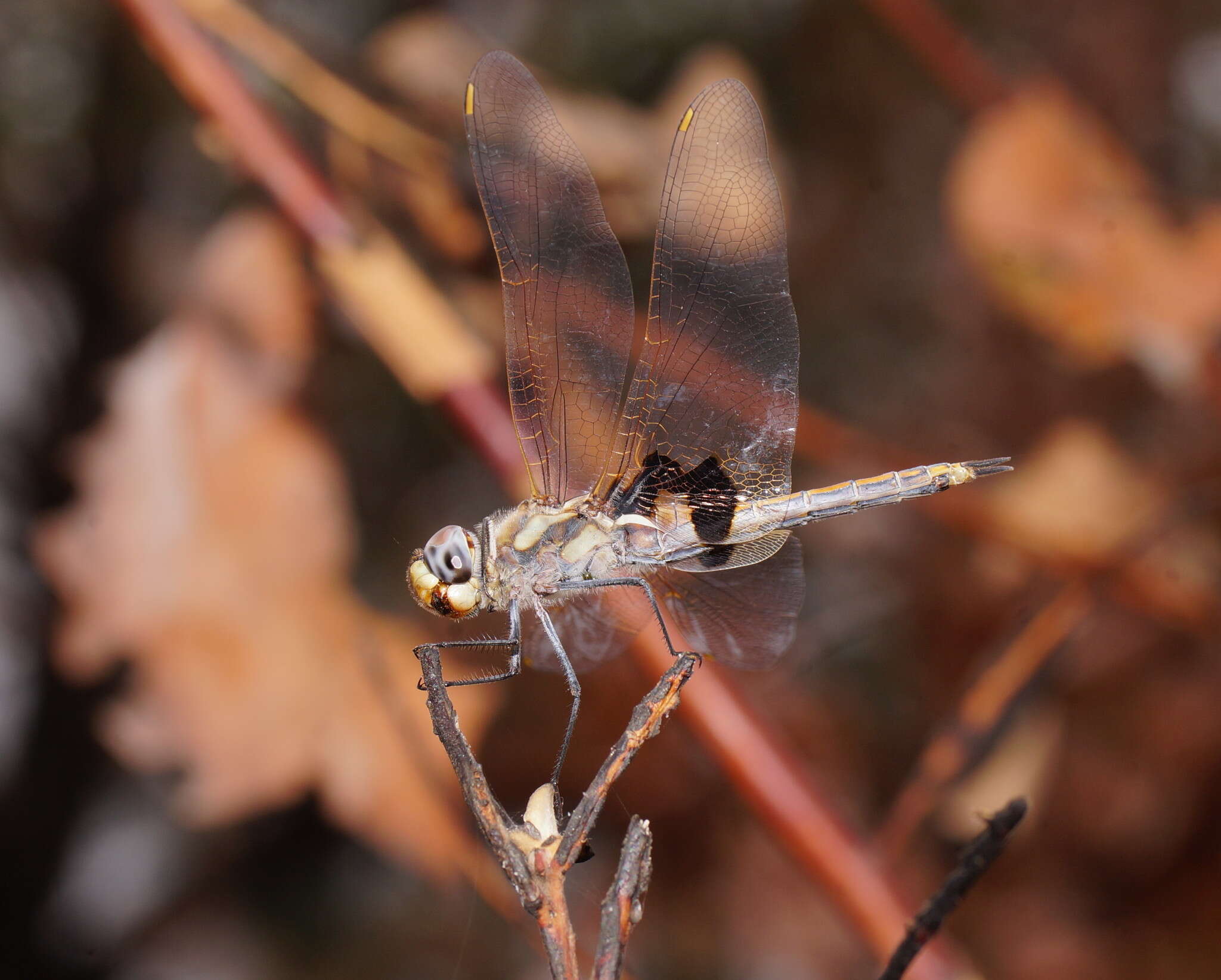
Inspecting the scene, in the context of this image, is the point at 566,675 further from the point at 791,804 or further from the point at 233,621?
the point at 233,621

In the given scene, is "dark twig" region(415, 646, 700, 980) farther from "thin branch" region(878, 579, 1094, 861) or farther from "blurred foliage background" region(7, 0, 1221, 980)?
"thin branch" region(878, 579, 1094, 861)

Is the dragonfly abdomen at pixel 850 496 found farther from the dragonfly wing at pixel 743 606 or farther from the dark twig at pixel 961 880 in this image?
the dark twig at pixel 961 880

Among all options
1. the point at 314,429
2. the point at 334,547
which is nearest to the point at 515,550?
the point at 334,547

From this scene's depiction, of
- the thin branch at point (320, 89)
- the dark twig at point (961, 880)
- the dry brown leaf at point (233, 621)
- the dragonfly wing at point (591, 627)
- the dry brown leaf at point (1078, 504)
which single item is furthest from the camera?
the dry brown leaf at point (1078, 504)

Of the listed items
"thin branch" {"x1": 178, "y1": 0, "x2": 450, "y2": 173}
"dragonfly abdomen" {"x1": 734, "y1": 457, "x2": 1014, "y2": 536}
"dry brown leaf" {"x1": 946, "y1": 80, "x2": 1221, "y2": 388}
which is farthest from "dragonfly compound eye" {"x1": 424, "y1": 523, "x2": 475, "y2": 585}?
"dry brown leaf" {"x1": 946, "y1": 80, "x2": 1221, "y2": 388}

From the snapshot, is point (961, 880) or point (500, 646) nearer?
point (961, 880)

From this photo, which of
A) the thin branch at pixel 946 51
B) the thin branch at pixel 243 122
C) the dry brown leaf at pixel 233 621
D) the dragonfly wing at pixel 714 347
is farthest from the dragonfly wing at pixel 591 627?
the thin branch at pixel 946 51

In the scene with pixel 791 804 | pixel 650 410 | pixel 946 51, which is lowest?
pixel 791 804

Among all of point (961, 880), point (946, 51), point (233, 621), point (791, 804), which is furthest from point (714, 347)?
point (946, 51)
